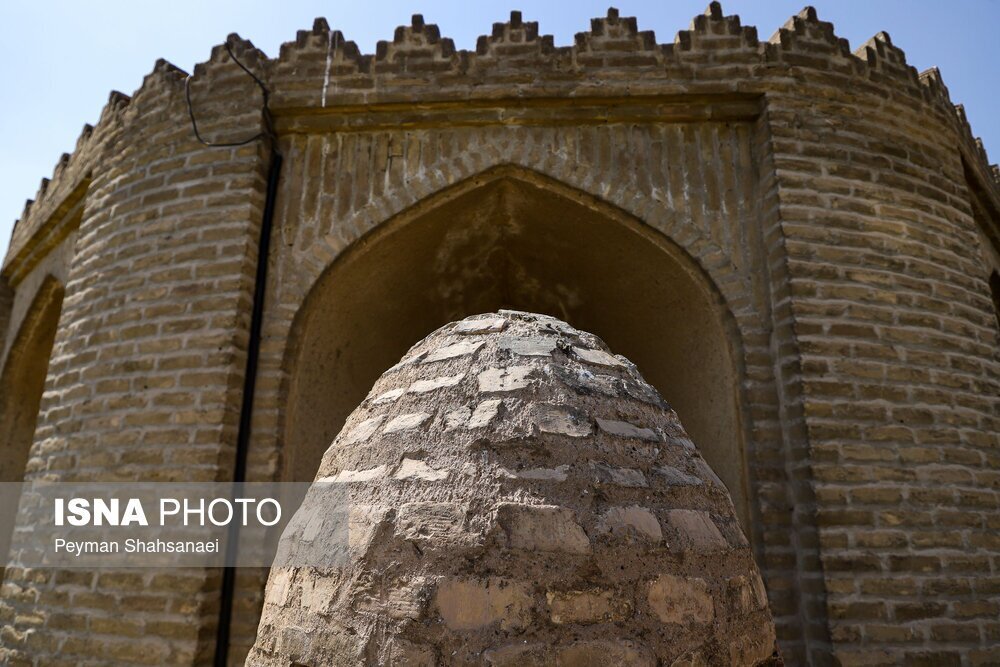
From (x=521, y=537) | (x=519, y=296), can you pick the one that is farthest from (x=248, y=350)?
(x=521, y=537)

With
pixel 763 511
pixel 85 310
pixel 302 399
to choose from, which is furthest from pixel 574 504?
pixel 85 310

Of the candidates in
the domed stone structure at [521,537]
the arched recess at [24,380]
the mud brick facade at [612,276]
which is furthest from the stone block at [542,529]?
the arched recess at [24,380]

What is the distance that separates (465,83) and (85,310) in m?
2.77

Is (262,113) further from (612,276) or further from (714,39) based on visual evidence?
(714,39)

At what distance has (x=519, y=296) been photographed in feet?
17.4

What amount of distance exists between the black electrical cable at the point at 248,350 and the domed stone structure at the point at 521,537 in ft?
8.14

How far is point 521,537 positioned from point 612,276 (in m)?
3.66

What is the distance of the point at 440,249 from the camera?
478cm

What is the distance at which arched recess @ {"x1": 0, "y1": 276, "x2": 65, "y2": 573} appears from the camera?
21.1 feet

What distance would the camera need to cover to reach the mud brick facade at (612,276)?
137 inches

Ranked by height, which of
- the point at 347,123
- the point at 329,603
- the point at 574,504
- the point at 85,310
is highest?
the point at 347,123

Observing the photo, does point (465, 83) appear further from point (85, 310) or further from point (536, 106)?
point (85, 310)

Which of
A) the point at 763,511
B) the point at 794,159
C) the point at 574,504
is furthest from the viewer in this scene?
the point at 794,159

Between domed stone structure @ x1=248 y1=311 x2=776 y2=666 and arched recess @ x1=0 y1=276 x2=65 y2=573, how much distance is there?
6.26m
